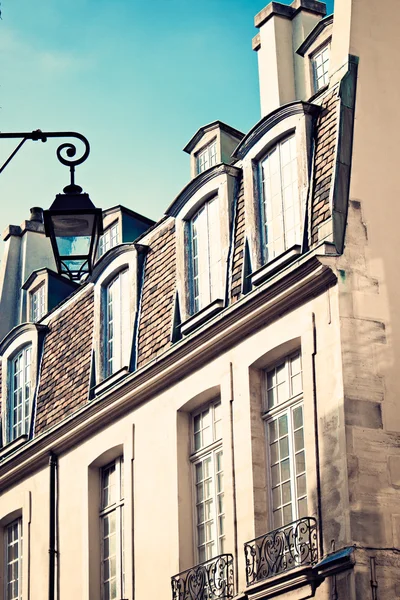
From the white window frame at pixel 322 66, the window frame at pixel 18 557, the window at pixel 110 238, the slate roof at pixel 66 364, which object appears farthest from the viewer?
the window at pixel 110 238

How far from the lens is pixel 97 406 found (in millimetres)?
20109

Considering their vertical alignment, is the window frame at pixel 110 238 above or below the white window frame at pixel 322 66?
below

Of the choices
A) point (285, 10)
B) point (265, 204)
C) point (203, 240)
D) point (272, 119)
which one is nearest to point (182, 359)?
point (203, 240)

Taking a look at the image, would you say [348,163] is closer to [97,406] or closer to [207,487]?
[207,487]

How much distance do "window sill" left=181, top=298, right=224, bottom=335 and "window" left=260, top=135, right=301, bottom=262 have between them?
36.9 inches

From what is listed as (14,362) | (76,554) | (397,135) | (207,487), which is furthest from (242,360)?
(14,362)

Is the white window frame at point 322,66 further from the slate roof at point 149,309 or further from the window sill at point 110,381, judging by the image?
the window sill at point 110,381

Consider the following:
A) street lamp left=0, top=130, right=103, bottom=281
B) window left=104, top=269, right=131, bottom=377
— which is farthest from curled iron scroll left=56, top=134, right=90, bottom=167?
window left=104, top=269, right=131, bottom=377

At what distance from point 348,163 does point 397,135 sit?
1048 mm

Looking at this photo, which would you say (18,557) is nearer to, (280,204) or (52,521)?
(52,521)

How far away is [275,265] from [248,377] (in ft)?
4.54

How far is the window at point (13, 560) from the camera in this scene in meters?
21.9

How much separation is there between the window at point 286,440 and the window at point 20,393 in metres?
6.47

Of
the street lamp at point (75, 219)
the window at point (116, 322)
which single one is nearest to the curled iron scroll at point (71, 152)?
the street lamp at point (75, 219)
